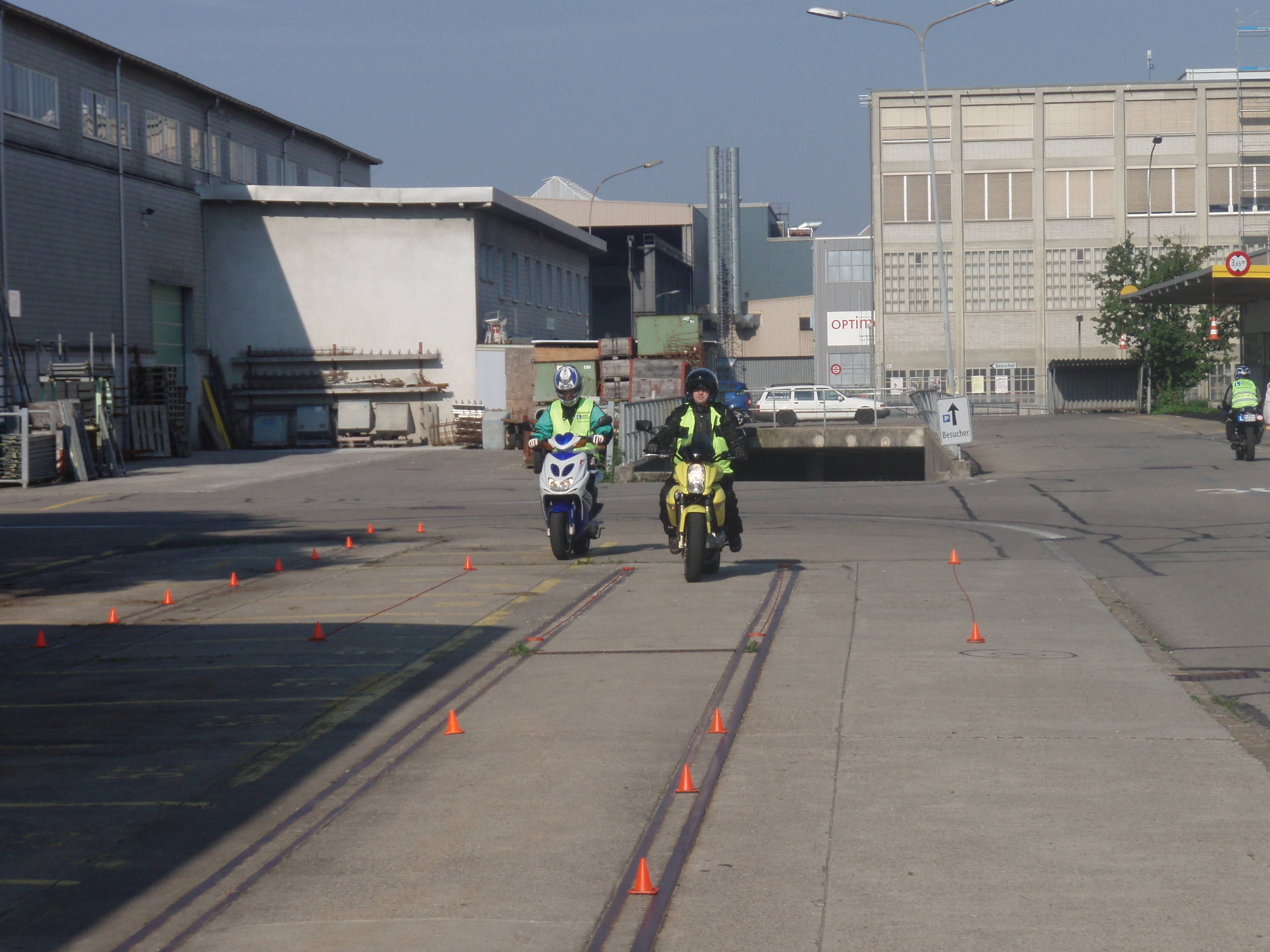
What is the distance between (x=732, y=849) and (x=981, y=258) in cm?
7168

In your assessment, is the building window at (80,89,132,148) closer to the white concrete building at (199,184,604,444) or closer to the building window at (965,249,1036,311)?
the white concrete building at (199,184,604,444)

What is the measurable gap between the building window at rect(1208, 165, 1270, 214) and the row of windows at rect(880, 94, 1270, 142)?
77.1 inches

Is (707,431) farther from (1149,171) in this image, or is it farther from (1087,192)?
(1149,171)

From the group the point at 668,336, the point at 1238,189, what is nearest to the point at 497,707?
the point at 668,336

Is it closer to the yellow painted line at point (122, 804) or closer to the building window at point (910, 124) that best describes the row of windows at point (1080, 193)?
the building window at point (910, 124)

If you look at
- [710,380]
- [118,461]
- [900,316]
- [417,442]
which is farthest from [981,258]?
[710,380]

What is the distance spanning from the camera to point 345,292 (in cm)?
4166

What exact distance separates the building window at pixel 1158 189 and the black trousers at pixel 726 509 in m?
66.6

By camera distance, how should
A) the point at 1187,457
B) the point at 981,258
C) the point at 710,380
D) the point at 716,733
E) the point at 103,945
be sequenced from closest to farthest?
the point at 103,945 → the point at 716,733 → the point at 710,380 → the point at 1187,457 → the point at 981,258

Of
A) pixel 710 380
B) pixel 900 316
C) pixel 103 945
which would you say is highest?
pixel 900 316

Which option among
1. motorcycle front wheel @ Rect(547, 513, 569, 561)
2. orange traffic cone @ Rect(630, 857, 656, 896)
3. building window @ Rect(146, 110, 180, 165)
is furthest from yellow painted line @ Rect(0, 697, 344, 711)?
building window @ Rect(146, 110, 180, 165)

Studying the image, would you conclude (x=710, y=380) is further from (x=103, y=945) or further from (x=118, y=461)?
(x=118, y=461)

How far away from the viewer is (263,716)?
25.4ft

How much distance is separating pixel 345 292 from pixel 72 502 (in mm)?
18645
